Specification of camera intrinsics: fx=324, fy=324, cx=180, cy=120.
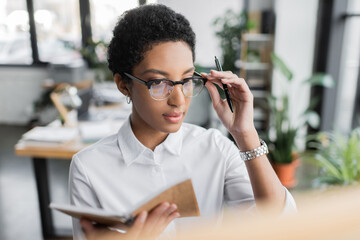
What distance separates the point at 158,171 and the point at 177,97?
0.25 metres

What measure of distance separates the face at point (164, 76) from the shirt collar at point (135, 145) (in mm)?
85

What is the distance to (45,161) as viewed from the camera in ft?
7.62

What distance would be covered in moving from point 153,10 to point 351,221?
29.6 inches

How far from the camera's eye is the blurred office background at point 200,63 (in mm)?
3266

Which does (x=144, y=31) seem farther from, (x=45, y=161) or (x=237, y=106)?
(x=45, y=161)

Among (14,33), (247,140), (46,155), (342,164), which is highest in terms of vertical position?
(14,33)

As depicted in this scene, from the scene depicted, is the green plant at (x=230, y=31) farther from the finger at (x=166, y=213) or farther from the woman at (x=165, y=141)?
the finger at (x=166, y=213)

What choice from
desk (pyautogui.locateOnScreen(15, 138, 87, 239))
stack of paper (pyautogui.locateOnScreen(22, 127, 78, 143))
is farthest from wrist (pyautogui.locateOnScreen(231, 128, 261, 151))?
stack of paper (pyautogui.locateOnScreen(22, 127, 78, 143))

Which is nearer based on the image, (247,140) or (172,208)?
(172,208)

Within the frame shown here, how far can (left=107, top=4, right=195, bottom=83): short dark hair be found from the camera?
2.70ft

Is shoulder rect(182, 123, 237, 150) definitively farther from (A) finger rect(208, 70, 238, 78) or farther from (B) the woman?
(A) finger rect(208, 70, 238, 78)

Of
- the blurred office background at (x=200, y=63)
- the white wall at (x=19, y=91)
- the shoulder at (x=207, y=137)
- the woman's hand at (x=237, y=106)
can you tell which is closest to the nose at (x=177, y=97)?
the woman's hand at (x=237, y=106)

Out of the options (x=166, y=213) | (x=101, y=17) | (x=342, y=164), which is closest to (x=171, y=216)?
(x=166, y=213)

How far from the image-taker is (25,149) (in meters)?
2.11
